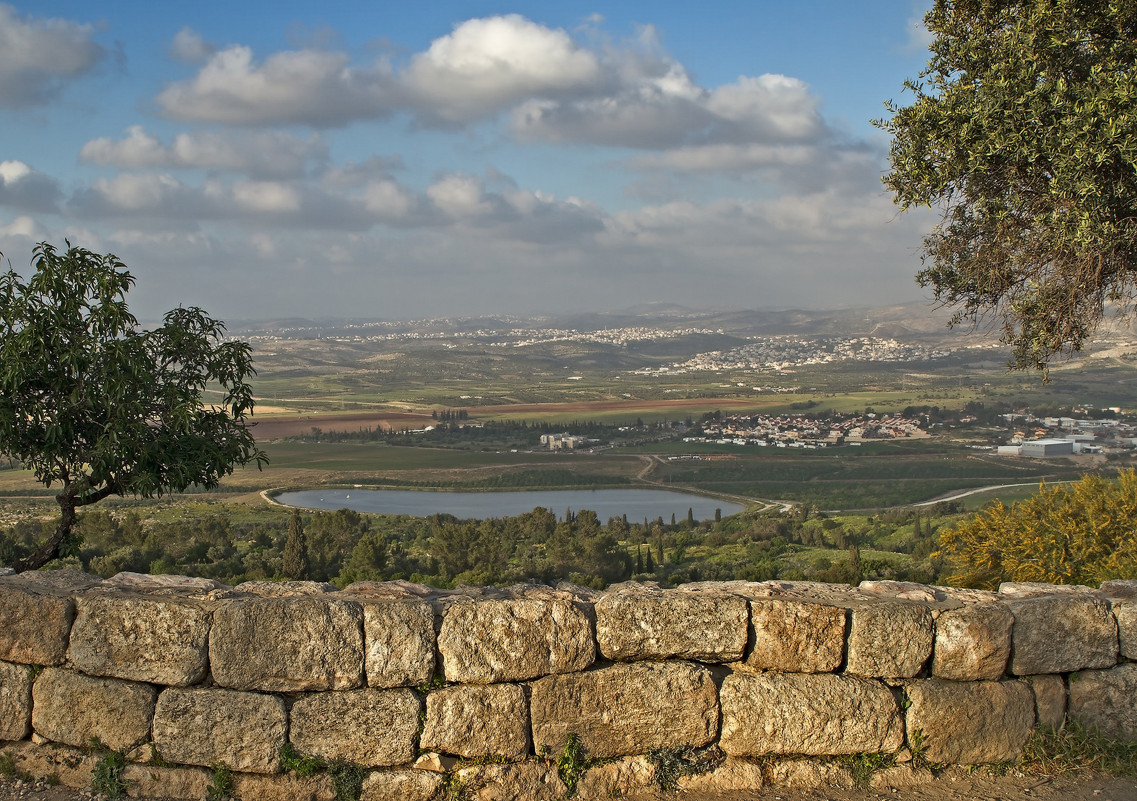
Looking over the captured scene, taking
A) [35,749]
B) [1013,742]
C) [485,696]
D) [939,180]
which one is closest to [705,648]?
[485,696]

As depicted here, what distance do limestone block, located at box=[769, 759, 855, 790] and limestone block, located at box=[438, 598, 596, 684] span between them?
1541 millimetres

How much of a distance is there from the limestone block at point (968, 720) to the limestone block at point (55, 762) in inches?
224

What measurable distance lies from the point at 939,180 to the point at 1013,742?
621cm

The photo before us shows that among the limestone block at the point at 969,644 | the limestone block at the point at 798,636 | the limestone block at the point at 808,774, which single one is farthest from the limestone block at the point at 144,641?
the limestone block at the point at 969,644

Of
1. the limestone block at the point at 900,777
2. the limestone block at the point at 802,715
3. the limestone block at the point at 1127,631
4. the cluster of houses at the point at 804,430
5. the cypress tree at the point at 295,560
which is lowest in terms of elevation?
the cluster of houses at the point at 804,430

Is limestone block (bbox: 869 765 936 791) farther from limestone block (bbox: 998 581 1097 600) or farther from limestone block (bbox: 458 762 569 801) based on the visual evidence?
limestone block (bbox: 458 762 569 801)

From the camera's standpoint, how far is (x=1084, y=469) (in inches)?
2156

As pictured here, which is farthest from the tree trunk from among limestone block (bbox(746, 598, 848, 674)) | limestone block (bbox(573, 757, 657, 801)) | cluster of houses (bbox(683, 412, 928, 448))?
cluster of houses (bbox(683, 412, 928, 448))

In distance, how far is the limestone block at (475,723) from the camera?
19.0 feet

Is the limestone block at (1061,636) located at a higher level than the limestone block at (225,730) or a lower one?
higher

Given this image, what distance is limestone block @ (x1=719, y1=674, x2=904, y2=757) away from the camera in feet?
19.5

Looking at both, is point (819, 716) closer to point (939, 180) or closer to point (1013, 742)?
point (1013, 742)

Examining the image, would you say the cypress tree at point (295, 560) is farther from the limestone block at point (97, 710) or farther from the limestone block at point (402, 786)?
the limestone block at point (402, 786)

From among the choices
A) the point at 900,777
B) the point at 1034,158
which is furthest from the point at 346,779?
the point at 1034,158
